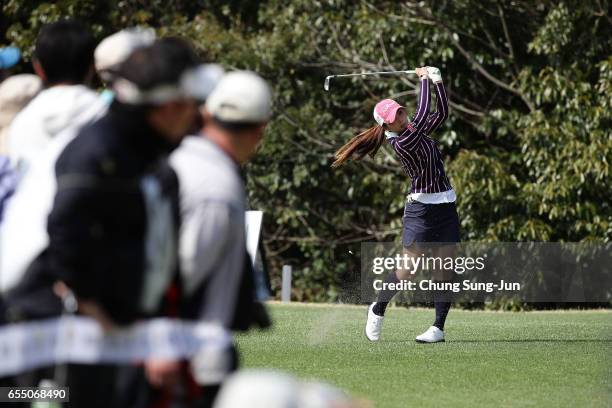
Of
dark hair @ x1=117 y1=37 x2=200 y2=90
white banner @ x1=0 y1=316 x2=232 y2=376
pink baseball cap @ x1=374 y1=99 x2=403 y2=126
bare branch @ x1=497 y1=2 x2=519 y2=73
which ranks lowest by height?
bare branch @ x1=497 y1=2 x2=519 y2=73

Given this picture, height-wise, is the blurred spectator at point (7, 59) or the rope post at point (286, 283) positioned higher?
the blurred spectator at point (7, 59)

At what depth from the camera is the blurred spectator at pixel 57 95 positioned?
5844 mm

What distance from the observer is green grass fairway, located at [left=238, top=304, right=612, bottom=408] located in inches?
362

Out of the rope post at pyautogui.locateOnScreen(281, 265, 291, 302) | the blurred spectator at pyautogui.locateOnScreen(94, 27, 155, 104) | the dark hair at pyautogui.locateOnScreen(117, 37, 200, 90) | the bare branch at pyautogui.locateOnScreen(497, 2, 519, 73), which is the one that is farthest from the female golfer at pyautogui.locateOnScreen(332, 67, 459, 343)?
the rope post at pyautogui.locateOnScreen(281, 265, 291, 302)

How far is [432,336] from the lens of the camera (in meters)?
12.7

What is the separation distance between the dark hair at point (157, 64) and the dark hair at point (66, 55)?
4.07 ft

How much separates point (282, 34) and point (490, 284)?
5.25 metres

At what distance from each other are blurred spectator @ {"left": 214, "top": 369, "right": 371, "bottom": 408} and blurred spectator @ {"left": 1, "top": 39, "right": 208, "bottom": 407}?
25.8 inches

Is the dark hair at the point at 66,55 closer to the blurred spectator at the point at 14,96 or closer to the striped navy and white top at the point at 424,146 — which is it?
the blurred spectator at the point at 14,96

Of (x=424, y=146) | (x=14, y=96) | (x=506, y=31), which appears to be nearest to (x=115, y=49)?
(x=14, y=96)

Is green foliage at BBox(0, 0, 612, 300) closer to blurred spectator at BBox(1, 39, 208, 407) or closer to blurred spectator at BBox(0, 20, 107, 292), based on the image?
blurred spectator at BBox(0, 20, 107, 292)

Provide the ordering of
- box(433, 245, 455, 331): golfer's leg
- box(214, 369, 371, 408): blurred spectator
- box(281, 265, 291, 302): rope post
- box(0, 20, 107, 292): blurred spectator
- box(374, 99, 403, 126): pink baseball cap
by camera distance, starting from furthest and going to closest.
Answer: box(281, 265, 291, 302): rope post
box(374, 99, 403, 126): pink baseball cap
box(433, 245, 455, 331): golfer's leg
box(0, 20, 107, 292): blurred spectator
box(214, 369, 371, 408): blurred spectator

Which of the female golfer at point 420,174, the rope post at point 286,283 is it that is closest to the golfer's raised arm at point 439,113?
the female golfer at point 420,174

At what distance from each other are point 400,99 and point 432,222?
7.98 metres
